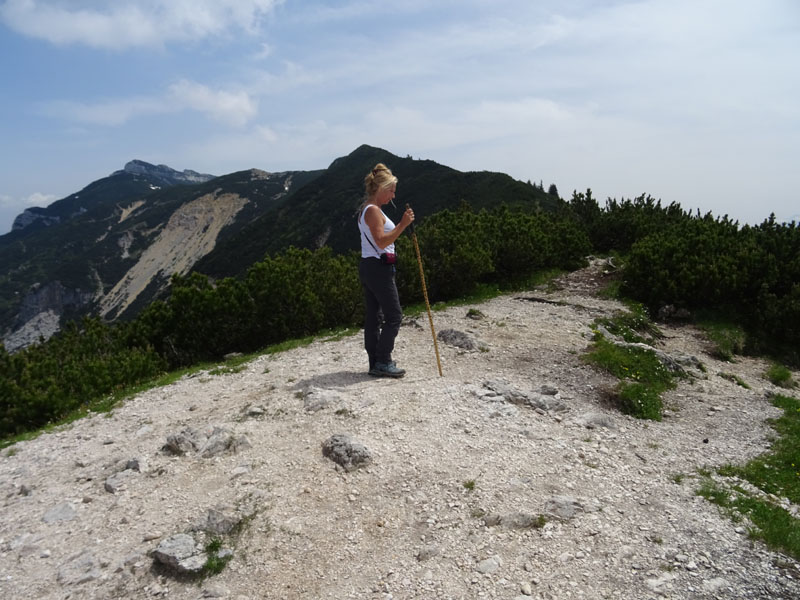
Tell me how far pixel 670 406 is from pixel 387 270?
5.21 m

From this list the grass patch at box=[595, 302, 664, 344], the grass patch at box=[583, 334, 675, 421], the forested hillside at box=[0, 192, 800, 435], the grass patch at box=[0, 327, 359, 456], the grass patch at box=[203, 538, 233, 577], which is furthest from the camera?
the grass patch at box=[595, 302, 664, 344]

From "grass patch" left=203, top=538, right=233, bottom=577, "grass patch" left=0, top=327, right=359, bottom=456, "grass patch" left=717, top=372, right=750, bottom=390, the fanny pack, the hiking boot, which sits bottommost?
"grass patch" left=717, top=372, right=750, bottom=390

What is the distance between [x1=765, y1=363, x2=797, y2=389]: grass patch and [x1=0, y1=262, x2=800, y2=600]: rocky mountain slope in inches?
57.8

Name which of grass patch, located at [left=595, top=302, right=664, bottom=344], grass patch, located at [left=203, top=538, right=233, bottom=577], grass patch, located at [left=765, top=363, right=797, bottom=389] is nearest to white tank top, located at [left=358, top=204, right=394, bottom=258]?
grass patch, located at [left=203, top=538, right=233, bottom=577]

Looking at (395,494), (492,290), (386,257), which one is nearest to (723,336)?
(492,290)

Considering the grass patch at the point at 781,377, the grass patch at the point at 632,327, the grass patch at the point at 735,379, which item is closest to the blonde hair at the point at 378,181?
the grass patch at the point at 632,327

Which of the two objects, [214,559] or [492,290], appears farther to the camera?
[492,290]

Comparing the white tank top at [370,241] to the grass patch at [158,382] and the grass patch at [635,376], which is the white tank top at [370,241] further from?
the grass patch at [635,376]

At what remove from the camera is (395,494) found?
18.2 feet

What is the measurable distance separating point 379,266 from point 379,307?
91cm

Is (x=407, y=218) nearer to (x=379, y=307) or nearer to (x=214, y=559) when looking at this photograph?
(x=379, y=307)

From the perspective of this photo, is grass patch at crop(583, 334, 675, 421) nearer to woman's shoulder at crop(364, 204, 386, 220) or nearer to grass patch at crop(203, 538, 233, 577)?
woman's shoulder at crop(364, 204, 386, 220)

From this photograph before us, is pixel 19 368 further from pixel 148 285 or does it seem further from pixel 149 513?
pixel 148 285

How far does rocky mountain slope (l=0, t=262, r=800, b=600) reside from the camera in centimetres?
452
